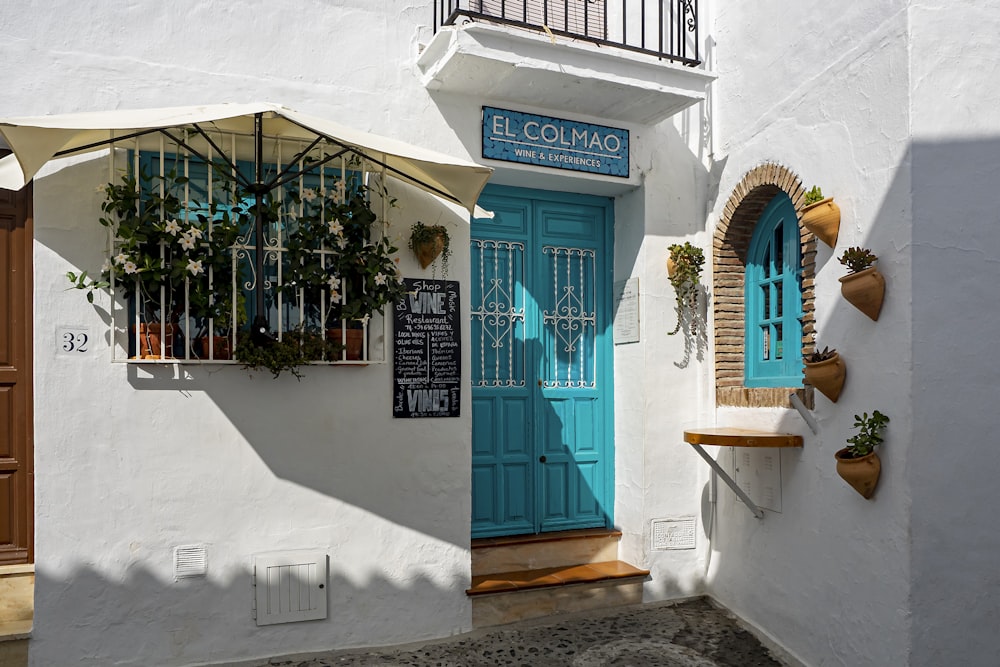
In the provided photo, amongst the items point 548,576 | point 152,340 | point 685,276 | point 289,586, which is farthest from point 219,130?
point 548,576

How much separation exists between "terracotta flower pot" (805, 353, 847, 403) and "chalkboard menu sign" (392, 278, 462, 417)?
207 cm

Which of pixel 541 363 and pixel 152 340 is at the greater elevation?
pixel 152 340

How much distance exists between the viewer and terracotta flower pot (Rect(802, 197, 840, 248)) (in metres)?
4.23

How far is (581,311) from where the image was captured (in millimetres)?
5734

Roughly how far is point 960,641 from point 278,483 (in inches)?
142

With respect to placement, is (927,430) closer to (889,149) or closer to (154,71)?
(889,149)

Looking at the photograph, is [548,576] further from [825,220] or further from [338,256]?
[825,220]

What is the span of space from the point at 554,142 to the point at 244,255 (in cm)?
212

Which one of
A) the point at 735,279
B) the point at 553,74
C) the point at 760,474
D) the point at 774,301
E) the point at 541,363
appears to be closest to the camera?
the point at 553,74

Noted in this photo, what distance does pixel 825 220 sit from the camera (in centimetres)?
424

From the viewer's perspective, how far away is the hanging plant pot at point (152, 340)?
4199 mm

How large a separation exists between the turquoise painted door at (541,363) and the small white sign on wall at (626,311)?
→ 0.33 feet

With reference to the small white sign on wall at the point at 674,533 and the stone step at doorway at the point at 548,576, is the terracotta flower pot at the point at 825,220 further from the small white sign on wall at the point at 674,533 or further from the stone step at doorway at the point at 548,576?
the stone step at doorway at the point at 548,576

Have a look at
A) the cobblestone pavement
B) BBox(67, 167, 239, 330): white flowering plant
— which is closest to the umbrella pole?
BBox(67, 167, 239, 330): white flowering plant
